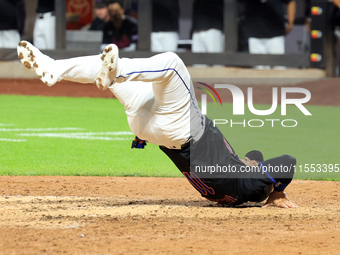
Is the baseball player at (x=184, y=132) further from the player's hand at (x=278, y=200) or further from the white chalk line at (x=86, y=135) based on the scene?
the white chalk line at (x=86, y=135)

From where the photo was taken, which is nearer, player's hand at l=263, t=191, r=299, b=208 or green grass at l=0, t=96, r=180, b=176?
player's hand at l=263, t=191, r=299, b=208

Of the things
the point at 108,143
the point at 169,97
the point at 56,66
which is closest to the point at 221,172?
the point at 169,97

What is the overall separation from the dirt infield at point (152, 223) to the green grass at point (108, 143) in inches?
54.7

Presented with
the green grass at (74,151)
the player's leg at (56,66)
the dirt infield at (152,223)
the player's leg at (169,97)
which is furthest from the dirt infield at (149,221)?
the player's leg at (56,66)

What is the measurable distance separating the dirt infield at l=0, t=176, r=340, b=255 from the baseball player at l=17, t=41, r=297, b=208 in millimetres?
164

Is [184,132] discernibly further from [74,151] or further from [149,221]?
[74,151]

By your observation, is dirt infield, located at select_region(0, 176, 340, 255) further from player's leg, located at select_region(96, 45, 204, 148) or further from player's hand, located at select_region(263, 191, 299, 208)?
player's leg, located at select_region(96, 45, 204, 148)

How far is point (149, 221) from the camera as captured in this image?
4.76 meters

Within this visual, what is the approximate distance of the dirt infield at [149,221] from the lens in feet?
13.3

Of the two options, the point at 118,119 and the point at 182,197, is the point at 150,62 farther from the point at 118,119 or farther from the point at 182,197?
the point at 118,119

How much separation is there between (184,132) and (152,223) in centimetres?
71

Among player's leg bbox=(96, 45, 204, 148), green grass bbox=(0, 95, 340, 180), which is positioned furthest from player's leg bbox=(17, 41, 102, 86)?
green grass bbox=(0, 95, 340, 180)

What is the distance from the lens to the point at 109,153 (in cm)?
885

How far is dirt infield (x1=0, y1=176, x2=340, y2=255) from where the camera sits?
4051mm
